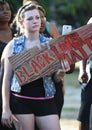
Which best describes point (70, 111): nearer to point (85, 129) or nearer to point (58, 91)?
point (85, 129)

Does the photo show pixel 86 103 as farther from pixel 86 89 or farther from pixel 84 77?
pixel 84 77

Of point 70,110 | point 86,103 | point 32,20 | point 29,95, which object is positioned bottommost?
point 70,110

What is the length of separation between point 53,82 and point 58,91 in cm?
55

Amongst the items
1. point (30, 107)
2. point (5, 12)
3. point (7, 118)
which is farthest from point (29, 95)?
point (5, 12)

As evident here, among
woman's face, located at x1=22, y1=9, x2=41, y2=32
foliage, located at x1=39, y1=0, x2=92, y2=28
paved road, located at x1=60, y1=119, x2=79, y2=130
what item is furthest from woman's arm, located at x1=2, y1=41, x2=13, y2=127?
foliage, located at x1=39, y1=0, x2=92, y2=28

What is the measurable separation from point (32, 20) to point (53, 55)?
346mm

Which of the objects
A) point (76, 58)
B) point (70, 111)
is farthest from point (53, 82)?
point (70, 111)

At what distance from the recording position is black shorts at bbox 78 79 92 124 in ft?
21.6

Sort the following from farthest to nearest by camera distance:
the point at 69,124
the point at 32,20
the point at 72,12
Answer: the point at 72,12 → the point at 69,124 → the point at 32,20

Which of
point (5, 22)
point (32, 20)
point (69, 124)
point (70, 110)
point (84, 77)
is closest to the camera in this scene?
point (32, 20)

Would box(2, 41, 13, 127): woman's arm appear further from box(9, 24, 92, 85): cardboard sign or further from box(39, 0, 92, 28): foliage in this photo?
box(39, 0, 92, 28): foliage

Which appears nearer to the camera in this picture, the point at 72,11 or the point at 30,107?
the point at 30,107

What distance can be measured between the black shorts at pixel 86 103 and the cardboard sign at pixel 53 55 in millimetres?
1276

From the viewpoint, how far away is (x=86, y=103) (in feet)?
21.7
